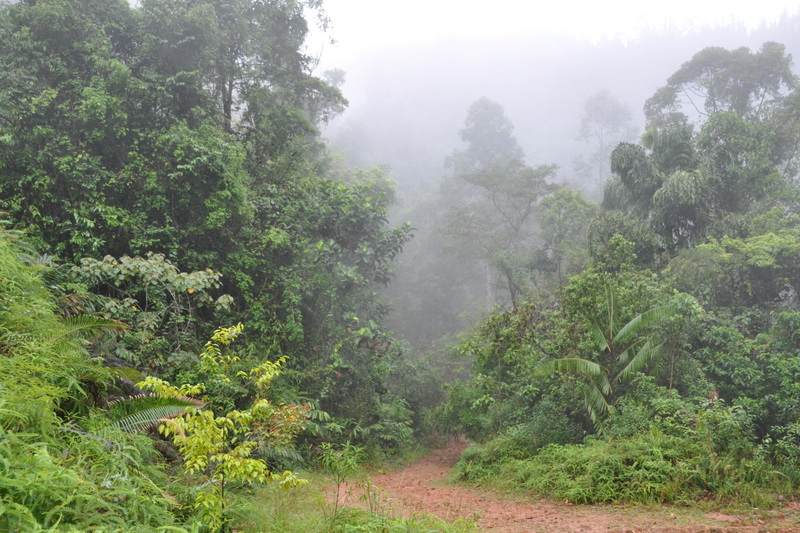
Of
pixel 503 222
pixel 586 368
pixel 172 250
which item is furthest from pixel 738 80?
pixel 172 250

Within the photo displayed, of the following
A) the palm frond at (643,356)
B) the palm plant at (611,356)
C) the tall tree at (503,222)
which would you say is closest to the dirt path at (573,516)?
the palm plant at (611,356)

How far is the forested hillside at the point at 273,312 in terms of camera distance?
4.15m

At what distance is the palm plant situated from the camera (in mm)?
7973

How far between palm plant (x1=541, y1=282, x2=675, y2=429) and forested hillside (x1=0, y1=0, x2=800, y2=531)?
0.06 m

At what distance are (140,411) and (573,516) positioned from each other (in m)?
5.17

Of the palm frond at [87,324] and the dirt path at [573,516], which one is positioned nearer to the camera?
the dirt path at [573,516]

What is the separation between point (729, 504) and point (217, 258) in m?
9.63

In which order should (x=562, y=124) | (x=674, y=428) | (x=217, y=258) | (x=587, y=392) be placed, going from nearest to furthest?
1. (x=674, y=428)
2. (x=587, y=392)
3. (x=217, y=258)
4. (x=562, y=124)

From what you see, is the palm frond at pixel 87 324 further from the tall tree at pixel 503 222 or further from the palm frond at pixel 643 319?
the tall tree at pixel 503 222

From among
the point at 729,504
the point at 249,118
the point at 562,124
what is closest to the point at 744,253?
the point at 729,504

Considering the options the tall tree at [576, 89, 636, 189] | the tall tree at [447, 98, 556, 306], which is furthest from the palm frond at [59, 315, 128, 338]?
the tall tree at [576, 89, 636, 189]

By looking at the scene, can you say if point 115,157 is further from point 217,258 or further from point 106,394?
point 106,394

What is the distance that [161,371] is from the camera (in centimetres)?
731

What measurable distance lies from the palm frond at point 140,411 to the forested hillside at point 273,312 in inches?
1.0
